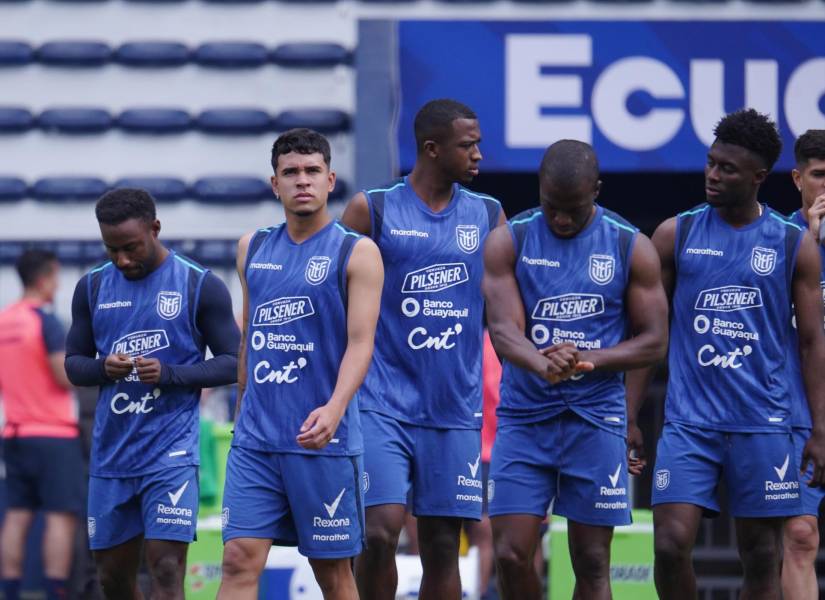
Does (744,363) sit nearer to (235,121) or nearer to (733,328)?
(733,328)

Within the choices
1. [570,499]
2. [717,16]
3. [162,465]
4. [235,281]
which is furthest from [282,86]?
[570,499]

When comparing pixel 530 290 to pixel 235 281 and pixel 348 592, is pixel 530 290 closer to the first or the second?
pixel 348 592

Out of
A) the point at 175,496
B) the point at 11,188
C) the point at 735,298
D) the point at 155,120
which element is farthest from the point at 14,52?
the point at 735,298

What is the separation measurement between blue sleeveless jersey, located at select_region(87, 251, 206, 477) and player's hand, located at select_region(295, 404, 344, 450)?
1.33 m

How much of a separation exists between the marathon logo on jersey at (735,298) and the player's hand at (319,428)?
1.90 m

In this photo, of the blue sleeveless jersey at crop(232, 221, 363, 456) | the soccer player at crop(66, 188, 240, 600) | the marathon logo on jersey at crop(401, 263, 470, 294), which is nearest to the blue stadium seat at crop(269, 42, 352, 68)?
the soccer player at crop(66, 188, 240, 600)

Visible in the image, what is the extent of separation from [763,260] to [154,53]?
649 cm

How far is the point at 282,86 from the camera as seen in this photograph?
1277 cm

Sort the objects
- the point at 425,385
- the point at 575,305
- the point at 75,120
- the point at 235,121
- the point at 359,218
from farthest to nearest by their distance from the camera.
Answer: the point at 75,120 < the point at 235,121 < the point at 359,218 < the point at 425,385 < the point at 575,305

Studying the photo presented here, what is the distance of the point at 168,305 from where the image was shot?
8.06 meters

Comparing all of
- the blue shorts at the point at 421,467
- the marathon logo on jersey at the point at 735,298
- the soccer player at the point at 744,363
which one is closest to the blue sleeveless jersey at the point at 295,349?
the blue shorts at the point at 421,467

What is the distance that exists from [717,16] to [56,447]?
5910mm

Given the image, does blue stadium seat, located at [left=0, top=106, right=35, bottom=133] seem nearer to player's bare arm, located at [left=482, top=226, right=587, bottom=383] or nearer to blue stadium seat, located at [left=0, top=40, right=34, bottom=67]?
blue stadium seat, located at [left=0, top=40, right=34, bottom=67]

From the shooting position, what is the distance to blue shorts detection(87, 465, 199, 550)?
785 cm
